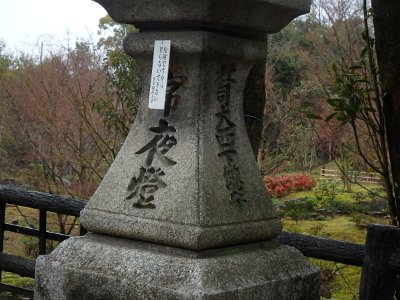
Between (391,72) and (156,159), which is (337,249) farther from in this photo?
(156,159)

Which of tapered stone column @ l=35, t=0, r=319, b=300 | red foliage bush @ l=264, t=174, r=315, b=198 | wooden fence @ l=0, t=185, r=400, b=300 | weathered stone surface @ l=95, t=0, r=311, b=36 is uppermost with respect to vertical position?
weathered stone surface @ l=95, t=0, r=311, b=36

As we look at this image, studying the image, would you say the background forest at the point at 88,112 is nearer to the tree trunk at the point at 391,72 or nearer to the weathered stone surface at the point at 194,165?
the tree trunk at the point at 391,72

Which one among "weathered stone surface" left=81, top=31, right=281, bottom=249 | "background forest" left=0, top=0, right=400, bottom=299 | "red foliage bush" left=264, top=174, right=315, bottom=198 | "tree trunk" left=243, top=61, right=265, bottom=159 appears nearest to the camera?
"weathered stone surface" left=81, top=31, right=281, bottom=249

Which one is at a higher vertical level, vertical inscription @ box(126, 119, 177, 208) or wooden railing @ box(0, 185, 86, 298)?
vertical inscription @ box(126, 119, 177, 208)

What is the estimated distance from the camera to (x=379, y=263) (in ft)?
10.0

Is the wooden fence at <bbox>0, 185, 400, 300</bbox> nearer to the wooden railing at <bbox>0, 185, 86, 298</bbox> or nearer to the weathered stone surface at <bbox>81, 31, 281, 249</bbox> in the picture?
the wooden railing at <bbox>0, 185, 86, 298</bbox>

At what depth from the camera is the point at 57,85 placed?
32.9 ft

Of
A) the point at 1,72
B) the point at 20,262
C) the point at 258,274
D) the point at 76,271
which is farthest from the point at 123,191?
the point at 1,72

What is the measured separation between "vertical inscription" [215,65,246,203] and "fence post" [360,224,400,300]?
2.76ft

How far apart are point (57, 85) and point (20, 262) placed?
17.2ft

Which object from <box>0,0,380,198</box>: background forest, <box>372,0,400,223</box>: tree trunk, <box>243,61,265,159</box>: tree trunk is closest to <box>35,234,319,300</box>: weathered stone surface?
<box>372,0,400,223</box>: tree trunk

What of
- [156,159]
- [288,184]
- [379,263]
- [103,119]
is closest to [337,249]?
[379,263]

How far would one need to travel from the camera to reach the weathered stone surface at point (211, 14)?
2408mm

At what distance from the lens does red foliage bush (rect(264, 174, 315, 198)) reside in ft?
53.0
